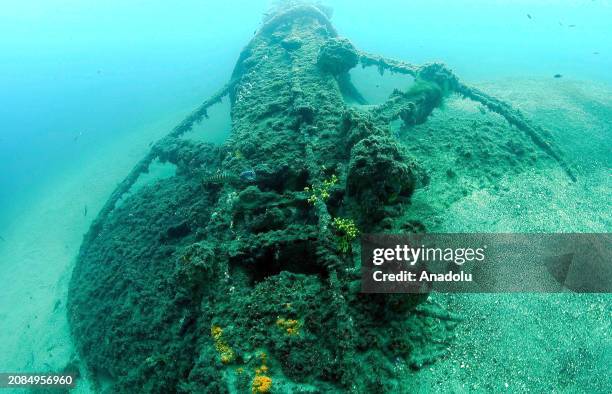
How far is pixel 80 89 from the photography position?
4222 cm

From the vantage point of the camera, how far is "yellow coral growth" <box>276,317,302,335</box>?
5.14 m

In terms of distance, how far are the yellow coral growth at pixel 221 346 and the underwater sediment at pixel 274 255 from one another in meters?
0.02

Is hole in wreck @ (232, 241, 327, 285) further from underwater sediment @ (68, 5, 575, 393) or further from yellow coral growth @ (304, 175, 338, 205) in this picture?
yellow coral growth @ (304, 175, 338, 205)

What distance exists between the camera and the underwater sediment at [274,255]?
5.05m

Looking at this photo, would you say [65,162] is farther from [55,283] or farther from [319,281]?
[319,281]

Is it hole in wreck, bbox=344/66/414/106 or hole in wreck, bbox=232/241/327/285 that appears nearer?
hole in wreck, bbox=232/241/327/285

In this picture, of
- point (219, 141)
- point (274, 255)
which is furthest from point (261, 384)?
point (219, 141)

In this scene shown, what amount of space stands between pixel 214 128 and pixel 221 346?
20.2 metres

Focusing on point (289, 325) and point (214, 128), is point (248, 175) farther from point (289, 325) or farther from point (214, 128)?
point (214, 128)

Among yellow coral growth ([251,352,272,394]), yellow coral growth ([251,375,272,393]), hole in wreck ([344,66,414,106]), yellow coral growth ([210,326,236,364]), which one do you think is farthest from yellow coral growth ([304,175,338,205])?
hole in wreck ([344,66,414,106])

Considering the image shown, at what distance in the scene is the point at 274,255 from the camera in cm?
666

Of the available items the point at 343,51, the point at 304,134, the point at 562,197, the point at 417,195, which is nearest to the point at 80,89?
the point at 343,51

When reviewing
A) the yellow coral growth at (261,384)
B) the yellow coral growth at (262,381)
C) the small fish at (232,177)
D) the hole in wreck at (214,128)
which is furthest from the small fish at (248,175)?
the hole in wreck at (214,128)

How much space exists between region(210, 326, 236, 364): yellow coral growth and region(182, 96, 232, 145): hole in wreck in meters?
16.5
